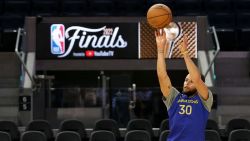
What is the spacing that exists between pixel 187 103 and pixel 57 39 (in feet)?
34.4

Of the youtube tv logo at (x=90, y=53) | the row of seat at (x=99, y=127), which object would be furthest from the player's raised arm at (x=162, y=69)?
the youtube tv logo at (x=90, y=53)

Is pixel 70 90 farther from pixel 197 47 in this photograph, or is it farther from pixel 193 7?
pixel 193 7

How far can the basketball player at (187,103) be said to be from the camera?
4938 millimetres

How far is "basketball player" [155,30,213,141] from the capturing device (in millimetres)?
4938

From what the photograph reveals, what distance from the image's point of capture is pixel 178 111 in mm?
5000

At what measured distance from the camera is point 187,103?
16.5 ft

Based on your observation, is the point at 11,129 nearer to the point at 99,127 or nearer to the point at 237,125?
the point at 99,127

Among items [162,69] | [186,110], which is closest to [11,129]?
[162,69]

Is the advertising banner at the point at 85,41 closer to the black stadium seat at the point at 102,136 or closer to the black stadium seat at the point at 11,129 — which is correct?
the black stadium seat at the point at 11,129

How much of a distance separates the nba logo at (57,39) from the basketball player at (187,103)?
1026cm

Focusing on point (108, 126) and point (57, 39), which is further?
point (57, 39)

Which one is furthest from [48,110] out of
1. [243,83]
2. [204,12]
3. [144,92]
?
[204,12]

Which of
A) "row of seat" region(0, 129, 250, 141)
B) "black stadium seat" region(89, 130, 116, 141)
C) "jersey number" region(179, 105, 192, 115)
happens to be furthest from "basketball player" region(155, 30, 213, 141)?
"black stadium seat" region(89, 130, 116, 141)

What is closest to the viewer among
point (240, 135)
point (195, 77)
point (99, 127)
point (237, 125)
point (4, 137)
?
point (195, 77)
